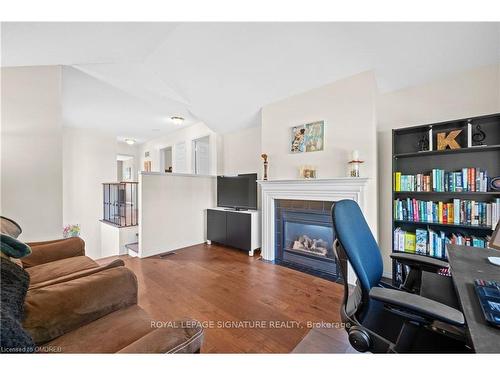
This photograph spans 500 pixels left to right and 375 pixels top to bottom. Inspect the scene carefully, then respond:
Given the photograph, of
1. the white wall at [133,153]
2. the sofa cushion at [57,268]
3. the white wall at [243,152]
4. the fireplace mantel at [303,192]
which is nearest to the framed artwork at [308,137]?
the fireplace mantel at [303,192]

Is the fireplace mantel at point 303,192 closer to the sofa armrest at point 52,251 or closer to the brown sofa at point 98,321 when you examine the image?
the brown sofa at point 98,321

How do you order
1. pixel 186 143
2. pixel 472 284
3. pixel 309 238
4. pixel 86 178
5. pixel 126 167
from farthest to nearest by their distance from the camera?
pixel 126 167 < pixel 186 143 < pixel 86 178 < pixel 309 238 < pixel 472 284

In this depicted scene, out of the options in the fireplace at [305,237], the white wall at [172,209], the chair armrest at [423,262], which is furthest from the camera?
the white wall at [172,209]

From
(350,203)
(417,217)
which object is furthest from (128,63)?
(417,217)

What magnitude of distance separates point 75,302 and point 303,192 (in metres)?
2.40

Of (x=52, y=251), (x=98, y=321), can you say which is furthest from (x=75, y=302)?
(x=52, y=251)

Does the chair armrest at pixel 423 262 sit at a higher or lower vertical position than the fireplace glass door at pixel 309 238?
higher

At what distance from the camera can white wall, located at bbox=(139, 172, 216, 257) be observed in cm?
330

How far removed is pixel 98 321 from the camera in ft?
3.42

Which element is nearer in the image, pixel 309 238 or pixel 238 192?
pixel 309 238

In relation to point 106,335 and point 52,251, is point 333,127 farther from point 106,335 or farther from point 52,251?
point 52,251

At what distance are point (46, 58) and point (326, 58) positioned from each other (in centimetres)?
270

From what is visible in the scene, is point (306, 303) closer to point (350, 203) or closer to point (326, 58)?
point (350, 203)

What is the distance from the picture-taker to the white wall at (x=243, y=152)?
3824 mm
